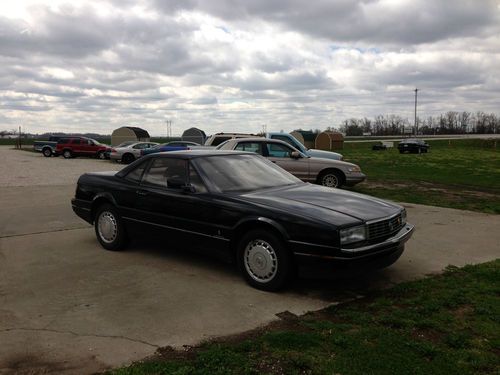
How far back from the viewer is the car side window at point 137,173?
6.14m

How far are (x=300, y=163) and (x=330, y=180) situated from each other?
0.98m

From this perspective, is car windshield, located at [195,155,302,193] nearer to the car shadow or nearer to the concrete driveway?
the car shadow

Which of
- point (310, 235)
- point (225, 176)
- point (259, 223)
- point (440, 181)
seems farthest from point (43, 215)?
point (440, 181)

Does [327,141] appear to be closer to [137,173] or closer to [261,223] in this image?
[137,173]

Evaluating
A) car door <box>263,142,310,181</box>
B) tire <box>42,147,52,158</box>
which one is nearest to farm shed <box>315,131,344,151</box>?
tire <box>42,147,52,158</box>

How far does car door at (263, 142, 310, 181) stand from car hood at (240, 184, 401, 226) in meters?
6.76

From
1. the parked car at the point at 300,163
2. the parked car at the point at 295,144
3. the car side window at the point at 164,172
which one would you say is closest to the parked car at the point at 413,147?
the parked car at the point at 295,144

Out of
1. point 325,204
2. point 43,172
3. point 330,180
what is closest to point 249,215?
point 325,204

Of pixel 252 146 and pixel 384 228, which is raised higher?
pixel 252 146

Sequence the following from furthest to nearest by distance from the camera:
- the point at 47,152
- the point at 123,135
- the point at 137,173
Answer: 1. the point at 123,135
2. the point at 47,152
3. the point at 137,173

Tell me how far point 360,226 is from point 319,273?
2.00 ft

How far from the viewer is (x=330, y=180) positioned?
12742 mm

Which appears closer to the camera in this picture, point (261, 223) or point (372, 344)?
point (372, 344)

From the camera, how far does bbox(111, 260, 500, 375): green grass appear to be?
3121mm
